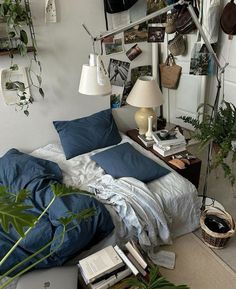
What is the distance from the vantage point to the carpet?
1548mm

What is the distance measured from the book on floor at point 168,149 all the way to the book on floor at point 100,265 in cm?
99

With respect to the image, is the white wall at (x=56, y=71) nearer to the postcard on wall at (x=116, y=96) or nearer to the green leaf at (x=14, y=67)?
the green leaf at (x=14, y=67)

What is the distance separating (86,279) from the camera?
122 centimetres

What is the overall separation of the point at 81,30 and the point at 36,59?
44 centimetres

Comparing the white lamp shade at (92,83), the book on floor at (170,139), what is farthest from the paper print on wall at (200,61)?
→ the white lamp shade at (92,83)

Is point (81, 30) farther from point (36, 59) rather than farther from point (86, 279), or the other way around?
point (86, 279)

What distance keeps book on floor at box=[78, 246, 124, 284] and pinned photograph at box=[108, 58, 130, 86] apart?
1576 mm

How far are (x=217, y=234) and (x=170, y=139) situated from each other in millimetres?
802

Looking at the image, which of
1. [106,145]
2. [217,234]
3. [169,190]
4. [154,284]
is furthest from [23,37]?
[217,234]

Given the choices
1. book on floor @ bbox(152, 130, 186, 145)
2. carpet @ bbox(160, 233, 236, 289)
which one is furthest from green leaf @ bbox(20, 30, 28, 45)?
carpet @ bbox(160, 233, 236, 289)

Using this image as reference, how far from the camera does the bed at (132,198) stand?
1555 millimetres

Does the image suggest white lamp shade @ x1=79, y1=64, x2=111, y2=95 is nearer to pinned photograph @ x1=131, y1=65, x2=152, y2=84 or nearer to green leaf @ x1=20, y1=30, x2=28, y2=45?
→ green leaf @ x1=20, y1=30, x2=28, y2=45

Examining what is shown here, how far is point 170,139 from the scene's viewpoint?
2135mm

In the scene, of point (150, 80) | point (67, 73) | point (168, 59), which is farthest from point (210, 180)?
point (67, 73)
